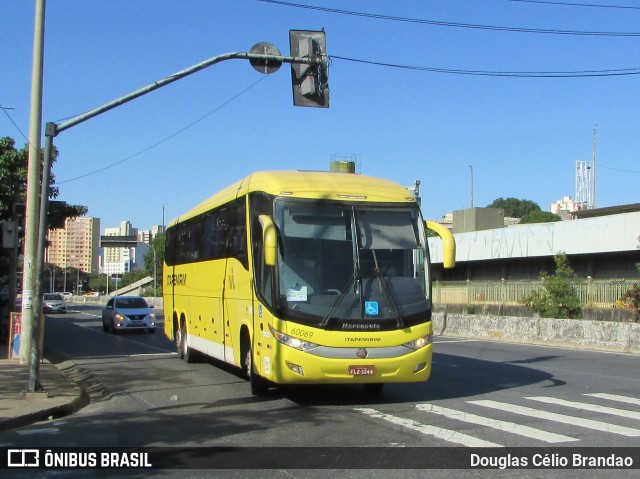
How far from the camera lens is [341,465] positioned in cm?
806

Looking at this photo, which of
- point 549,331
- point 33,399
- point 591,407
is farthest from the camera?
point 549,331

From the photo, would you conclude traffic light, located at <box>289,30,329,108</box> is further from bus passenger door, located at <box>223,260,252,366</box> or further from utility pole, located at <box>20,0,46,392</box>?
utility pole, located at <box>20,0,46,392</box>

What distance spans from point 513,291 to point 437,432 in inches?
1001

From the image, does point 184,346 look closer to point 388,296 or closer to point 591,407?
point 388,296

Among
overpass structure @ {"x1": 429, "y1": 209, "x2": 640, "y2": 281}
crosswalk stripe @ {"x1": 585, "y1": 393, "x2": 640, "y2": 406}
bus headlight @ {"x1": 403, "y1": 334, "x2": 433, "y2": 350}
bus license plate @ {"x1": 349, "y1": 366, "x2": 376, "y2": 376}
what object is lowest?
crosswalk stripe @ {"x1": 585, "y1": 393, "x2": 640, "y2": 406}

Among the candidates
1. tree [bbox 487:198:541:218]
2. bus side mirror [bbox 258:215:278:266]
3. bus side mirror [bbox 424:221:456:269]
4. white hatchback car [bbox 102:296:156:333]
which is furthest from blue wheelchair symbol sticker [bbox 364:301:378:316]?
tree [bbox 487:198:541:218]

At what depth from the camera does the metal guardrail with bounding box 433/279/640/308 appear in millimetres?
28797

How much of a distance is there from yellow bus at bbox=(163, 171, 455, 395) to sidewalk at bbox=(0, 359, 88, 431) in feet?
10.2

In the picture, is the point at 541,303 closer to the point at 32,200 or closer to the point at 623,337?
A: the point at 623,337

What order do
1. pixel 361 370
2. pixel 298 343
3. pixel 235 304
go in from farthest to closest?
pixel 235 304, pixel 361 370, pixel 298 343

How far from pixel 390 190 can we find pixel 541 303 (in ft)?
59.8

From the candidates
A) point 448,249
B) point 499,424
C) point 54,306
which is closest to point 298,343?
point 448,249

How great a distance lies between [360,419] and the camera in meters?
10.9

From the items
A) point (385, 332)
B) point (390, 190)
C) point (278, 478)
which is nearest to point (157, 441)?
point (278, 478)
